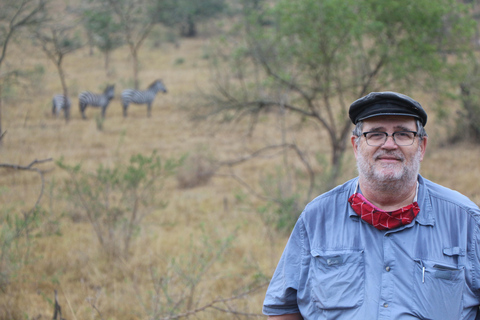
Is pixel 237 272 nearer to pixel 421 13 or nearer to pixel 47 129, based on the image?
pixel 421 13

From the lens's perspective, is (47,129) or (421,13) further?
(47,129)

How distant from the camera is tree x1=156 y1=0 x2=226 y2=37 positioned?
30.6 meters

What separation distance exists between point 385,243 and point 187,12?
33238 millimetres

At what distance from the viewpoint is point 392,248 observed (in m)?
1.84

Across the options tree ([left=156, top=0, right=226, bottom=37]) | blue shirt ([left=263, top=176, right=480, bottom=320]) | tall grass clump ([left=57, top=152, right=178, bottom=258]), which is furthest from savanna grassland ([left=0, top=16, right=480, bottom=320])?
tree ([left=156, top=0, right=226, bottom=37])

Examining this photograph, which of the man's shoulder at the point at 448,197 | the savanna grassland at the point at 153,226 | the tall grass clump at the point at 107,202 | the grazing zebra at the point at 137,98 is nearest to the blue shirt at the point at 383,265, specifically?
the man's shoulder at the point at 448,197

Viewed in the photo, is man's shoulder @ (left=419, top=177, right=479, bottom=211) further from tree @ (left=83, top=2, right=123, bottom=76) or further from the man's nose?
tree @ (left=83, top=2, right=123, bottom=76)

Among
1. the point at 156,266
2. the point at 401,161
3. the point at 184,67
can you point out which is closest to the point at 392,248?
the point at 401,161

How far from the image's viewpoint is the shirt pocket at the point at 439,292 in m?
1.73

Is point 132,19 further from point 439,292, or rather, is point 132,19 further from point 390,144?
point 439,292

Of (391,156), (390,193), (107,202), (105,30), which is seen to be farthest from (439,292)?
(105,30)

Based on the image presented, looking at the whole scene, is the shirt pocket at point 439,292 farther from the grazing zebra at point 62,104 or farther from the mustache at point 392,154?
the grazing zebra at point 62,104

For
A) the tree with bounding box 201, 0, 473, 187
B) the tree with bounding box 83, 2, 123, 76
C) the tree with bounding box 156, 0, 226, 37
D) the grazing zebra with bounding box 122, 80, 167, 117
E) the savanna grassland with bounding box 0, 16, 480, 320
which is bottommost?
the savanna grassland with bounding box 0, 16, 480, 320

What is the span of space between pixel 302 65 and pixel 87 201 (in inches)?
173
